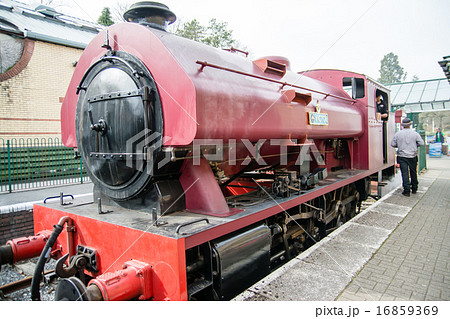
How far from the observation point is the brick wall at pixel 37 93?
1018cm

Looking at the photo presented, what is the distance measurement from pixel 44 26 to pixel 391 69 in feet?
228

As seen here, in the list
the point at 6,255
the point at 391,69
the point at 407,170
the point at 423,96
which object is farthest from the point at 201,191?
the point at 391,69

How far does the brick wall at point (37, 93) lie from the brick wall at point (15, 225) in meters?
6.02

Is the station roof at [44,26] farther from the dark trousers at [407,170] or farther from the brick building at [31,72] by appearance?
the dark trousers at [407,170]

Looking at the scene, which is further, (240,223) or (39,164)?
(39,164)

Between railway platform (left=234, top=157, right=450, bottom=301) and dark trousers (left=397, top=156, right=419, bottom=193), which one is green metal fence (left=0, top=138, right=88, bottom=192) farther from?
dark trousers (left=397, top=156, right=419, bottom=193)

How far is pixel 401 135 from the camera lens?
7.49m

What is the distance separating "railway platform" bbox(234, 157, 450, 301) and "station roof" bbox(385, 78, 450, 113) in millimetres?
17613

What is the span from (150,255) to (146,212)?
67 cm

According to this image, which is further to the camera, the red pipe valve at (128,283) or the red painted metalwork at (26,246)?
the red painted metalwork at (26,246)

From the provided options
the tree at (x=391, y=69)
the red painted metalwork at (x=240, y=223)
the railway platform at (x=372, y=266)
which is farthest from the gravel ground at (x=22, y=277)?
the tree at (x=391, y=69)

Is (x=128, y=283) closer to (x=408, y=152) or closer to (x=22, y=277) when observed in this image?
(x=22, y=277)

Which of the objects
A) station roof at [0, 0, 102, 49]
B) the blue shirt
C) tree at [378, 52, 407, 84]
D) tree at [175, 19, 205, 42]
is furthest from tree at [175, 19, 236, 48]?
tree at [378, 52, 407, 84]

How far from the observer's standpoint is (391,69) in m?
66.2
